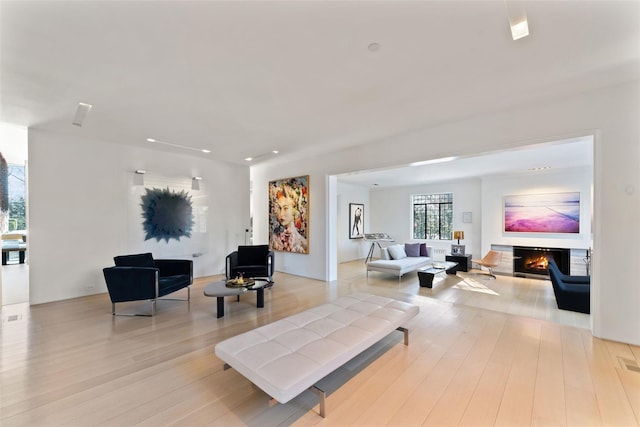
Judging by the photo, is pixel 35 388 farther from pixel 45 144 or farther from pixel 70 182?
pixel 45 144

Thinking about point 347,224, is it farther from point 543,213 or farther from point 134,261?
point 134,261

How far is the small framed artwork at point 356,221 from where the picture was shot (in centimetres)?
916

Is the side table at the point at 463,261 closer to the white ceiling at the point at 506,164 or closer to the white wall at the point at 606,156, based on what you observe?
the white ceiling at the point at 506,164

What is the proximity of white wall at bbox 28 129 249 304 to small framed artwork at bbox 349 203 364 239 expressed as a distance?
5438 mm

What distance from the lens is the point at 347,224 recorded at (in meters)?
9.04

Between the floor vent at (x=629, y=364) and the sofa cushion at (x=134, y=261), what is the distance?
611 cm

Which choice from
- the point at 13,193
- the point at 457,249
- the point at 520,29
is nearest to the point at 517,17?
the point at 520,29

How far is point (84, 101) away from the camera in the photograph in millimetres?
3129

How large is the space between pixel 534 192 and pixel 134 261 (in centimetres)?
904

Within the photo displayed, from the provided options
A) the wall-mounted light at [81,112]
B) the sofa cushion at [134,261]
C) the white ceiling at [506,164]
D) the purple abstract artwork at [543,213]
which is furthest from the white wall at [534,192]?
the wall-mounted light at [81,112]

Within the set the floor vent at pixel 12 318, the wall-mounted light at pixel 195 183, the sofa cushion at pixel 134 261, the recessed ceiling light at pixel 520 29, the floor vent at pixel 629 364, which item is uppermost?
the recessed ceiling light at pixel 520 29

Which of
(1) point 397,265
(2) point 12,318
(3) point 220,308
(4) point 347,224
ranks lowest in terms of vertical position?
(2) point 12,318

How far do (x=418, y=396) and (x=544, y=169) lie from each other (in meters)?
6.85

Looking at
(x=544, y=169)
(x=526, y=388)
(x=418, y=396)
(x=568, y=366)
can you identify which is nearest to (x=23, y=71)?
(x=418, y=396)
